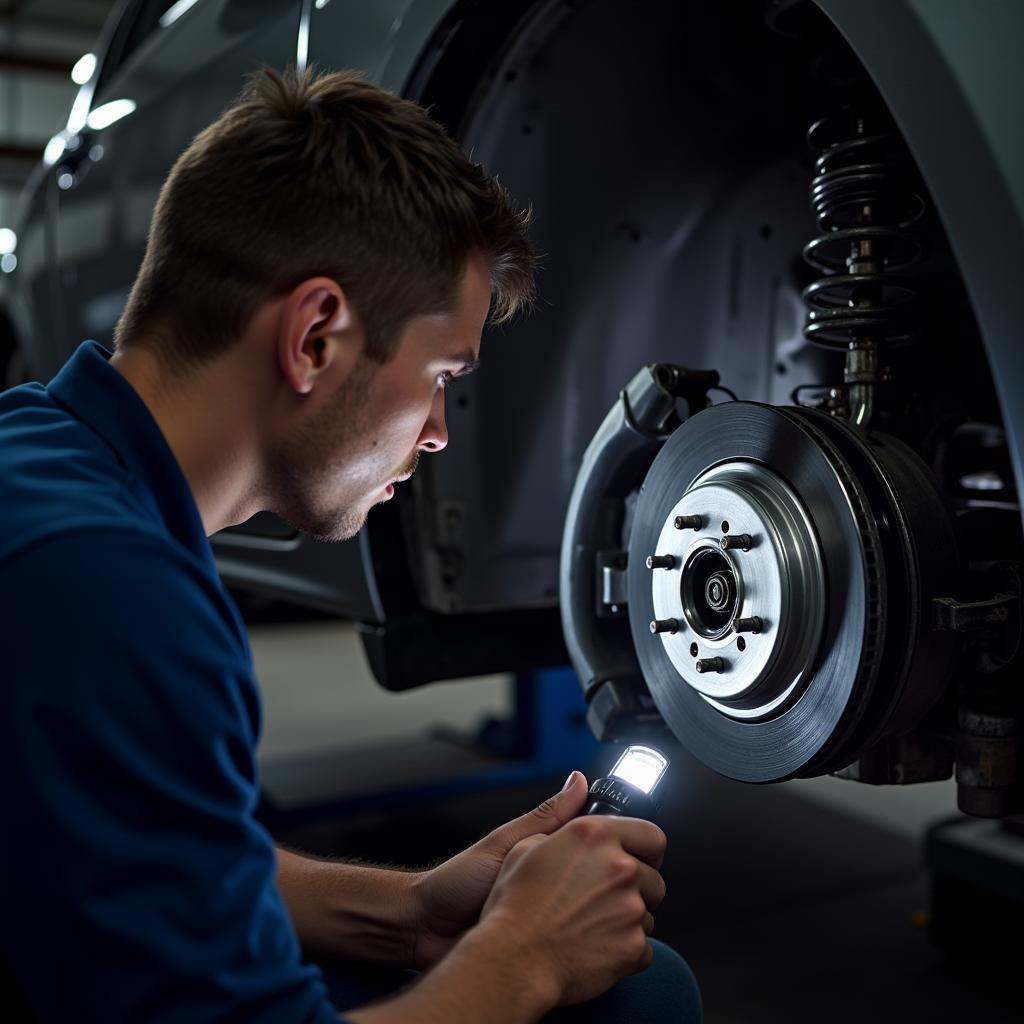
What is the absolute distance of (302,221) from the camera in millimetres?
661

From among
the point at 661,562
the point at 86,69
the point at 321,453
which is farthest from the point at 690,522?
the point at 86,69

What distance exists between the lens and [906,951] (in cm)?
158

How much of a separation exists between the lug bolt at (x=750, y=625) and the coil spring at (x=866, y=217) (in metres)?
0.25

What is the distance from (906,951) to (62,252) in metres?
1.82

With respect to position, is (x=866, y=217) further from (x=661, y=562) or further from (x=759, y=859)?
(x=759, y=859)

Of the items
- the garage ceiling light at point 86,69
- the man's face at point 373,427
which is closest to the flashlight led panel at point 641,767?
the man's face at point 373,427

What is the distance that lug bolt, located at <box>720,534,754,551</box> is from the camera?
760mm

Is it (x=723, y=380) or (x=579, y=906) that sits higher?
(x=723, y=380)

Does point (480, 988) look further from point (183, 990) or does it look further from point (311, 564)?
point (311, 564)

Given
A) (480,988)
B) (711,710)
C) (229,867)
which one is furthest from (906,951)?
(229,867)

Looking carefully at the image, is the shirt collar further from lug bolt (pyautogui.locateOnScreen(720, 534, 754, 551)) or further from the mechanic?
lug bolt (pyautogui.locateOnScreen(720, 534, 754, 551))

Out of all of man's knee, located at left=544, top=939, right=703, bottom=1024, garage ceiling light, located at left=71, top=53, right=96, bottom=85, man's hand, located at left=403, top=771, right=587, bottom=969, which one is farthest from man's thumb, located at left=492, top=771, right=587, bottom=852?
garage ceiling light, located at left=71, top=53, right=96, bottom=85

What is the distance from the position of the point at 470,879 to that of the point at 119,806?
1.17ft

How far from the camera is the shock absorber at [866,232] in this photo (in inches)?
32.6
